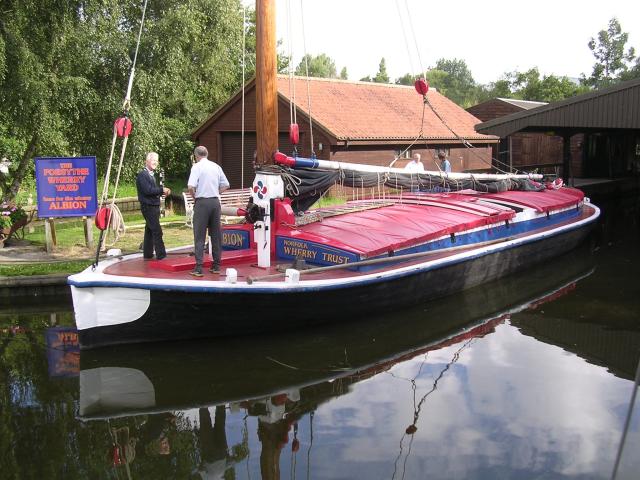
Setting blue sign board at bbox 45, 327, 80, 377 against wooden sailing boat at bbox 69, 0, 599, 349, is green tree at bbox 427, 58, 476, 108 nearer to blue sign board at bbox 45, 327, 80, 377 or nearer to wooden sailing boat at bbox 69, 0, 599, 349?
wooden sailing boat at bbox 69, 0, 599, 349

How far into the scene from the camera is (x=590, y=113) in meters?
17.6

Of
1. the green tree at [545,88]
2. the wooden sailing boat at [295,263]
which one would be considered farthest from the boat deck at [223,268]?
the green tree at [545,88]

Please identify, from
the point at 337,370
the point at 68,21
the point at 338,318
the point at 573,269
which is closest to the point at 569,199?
the point at 573,269

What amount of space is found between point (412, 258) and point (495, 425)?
13.2 feet

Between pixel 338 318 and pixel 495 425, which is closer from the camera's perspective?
A: pixel 495 425

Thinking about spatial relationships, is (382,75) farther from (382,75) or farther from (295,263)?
(295,263)

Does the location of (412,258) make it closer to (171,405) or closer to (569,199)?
(171,405)

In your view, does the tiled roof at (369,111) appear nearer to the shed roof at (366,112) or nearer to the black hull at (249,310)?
the shed roof at (366,112)

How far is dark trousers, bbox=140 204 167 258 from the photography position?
8992 millimetres

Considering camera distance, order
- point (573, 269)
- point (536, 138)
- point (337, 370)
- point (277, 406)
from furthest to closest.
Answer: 1. point (536, 138)
2. point (573, 269)
3. point (337, 370)
4. point (277, 406)

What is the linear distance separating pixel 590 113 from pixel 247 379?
44.6 feet

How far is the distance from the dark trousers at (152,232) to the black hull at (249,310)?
134 cm

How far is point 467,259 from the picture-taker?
→ 10.8 meters

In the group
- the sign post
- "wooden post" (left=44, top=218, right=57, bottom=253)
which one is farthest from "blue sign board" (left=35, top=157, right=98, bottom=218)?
"wooden post" (left=44, top=218, right=57, bottom=253)
